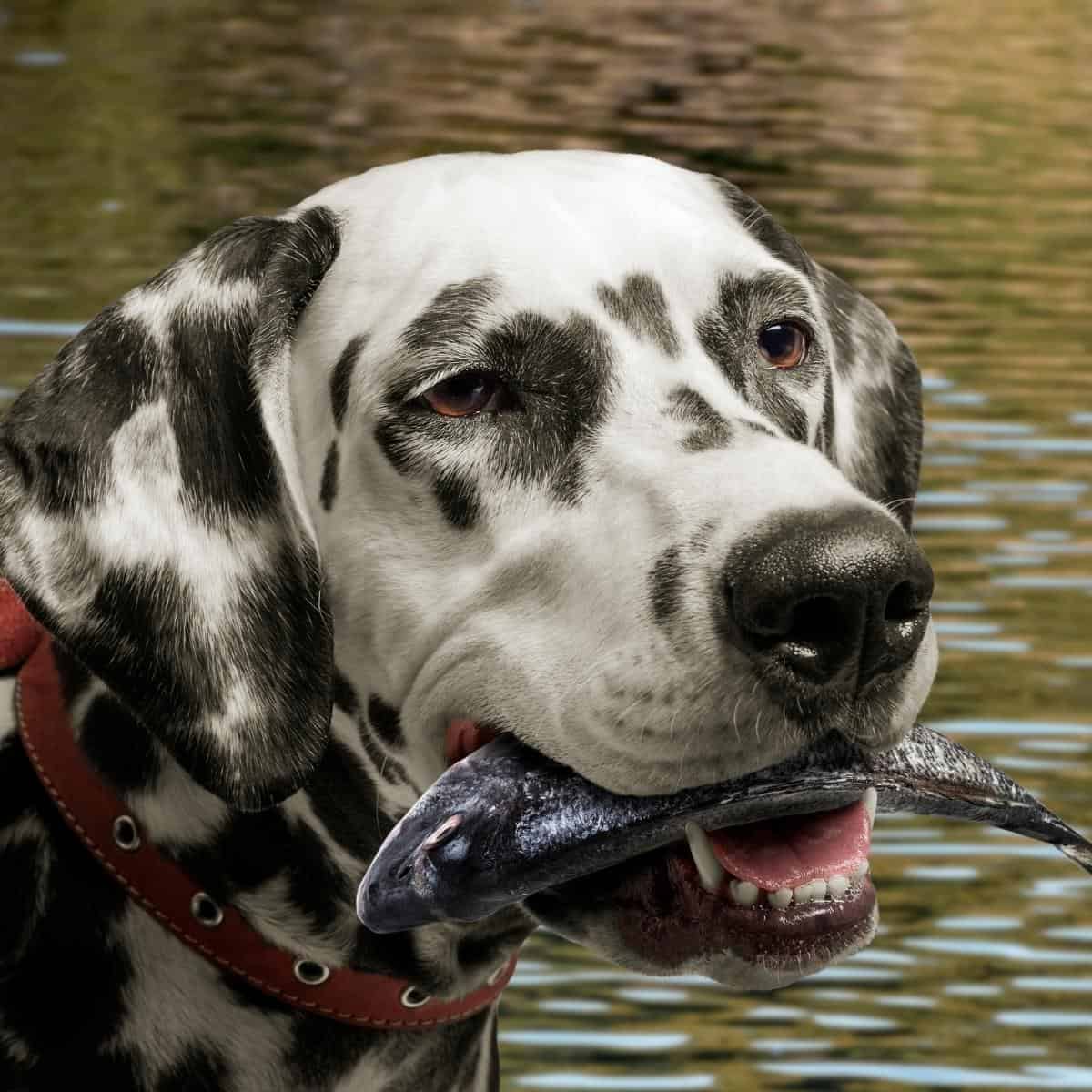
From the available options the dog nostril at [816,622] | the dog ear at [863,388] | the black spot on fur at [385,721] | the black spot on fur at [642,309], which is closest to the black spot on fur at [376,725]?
the black spot on fur at [385,721]

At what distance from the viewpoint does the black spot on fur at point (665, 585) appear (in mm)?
3426

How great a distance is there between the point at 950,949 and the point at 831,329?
3073 millimetres

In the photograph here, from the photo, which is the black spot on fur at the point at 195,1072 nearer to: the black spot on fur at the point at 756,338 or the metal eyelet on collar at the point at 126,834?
the metal eyelet on collar at the point at 126,834

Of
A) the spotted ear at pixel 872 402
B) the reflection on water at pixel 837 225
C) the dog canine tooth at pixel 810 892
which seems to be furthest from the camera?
the reflection on water at pixel 837 225

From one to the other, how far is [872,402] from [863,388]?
4 cm

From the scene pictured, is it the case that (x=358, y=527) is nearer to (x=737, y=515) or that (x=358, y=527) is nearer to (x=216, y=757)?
(x=216, y=757)

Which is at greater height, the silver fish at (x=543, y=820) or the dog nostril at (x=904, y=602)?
the dog nostril at (x=904, y=602)

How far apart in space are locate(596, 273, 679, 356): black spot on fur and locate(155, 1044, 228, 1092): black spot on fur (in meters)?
1.31

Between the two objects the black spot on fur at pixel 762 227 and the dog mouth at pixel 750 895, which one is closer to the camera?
the dog mouth at pixel 750 895

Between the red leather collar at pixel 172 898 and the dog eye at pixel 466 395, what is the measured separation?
0.76 meters

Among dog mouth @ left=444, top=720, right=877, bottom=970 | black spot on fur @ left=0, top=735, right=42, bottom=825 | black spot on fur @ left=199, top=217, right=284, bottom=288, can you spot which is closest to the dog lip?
dog mouth @ left=444, top=720, right=877, bottom=970

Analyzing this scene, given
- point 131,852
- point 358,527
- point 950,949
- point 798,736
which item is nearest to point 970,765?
point 798,736

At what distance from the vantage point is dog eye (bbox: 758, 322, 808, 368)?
4.06 metres

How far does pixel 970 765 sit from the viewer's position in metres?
3.74
